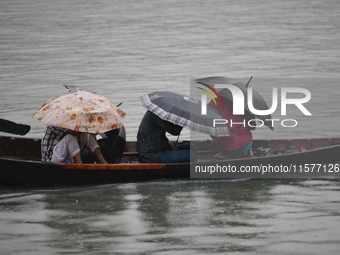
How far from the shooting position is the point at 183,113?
13.2 m

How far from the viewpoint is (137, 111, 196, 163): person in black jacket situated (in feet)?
43.8

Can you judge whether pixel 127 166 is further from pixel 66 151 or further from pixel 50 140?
pixel 50 140

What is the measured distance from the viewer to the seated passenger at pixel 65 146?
43.1 feet

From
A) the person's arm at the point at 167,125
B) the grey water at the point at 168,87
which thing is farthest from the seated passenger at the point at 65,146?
the person's arm at the point at 167,125

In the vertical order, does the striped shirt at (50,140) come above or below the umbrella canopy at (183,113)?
below

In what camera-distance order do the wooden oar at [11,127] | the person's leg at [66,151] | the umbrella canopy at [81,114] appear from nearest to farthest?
the umbrella canopy at [81,114], the person's leg at [66,151], the wooden oar at [11,127]

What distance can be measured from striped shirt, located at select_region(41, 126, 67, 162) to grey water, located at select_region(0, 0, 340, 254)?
0.46 meters

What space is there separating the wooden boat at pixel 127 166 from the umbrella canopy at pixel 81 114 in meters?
0.52

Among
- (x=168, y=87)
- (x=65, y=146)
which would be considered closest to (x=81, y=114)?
(x=65, y=146)

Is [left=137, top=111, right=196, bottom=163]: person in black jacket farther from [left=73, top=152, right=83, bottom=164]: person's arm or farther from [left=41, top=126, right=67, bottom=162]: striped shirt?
[left=41, top=126, right=67, bottom=162]: striped shirt

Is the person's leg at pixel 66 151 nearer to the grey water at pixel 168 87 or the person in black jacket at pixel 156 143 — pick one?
the grey water at pixel 168 87

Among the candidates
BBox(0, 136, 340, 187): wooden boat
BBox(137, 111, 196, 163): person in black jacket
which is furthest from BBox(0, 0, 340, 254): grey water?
BBox(137, 111, 196, 163): person in black jacket

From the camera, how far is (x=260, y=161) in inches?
540

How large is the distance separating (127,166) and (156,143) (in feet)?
1.60
